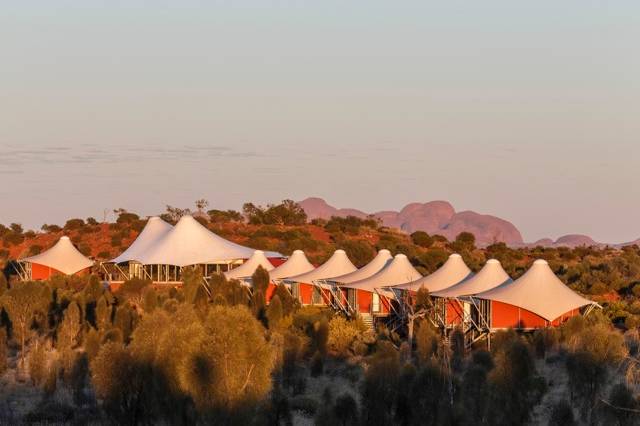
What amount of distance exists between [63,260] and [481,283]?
28338 mm

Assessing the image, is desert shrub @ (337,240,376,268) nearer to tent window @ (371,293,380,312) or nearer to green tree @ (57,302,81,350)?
tent window @ (371,293,380,312)

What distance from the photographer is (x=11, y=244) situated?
90625 millimetres

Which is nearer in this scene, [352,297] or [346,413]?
[346,413]

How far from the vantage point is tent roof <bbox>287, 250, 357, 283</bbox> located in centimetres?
5106

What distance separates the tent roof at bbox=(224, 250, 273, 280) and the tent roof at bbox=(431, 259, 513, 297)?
13093 millimetres

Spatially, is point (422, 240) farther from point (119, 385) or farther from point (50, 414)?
point (119, 385)

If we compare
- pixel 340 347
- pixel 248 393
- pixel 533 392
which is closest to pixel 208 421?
pixel 248 393

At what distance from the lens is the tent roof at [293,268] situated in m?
53.5

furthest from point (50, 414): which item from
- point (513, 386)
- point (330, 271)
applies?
point (330, 271)

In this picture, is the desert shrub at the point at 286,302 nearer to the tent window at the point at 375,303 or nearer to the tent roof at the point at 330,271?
the tent window at the point at 375,303

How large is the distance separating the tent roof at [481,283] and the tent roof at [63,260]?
85.8 ft

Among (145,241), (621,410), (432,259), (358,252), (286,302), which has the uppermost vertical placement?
(145,241)

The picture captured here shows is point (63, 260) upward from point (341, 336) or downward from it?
upward

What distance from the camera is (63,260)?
6356 centimetres
